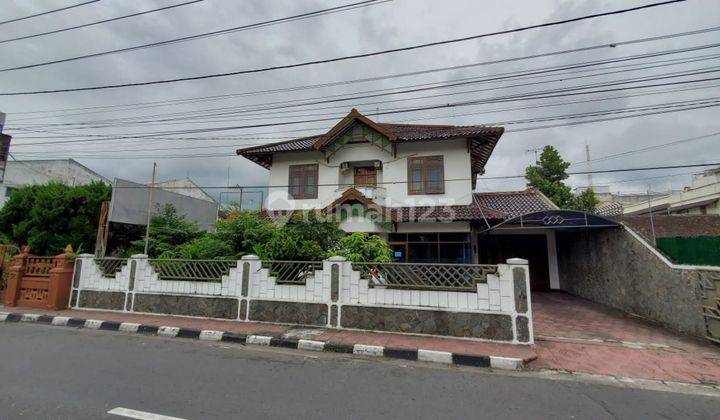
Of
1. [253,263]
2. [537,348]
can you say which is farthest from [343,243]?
[537,348]

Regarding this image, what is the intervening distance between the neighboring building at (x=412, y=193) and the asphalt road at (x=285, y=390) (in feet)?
23.9

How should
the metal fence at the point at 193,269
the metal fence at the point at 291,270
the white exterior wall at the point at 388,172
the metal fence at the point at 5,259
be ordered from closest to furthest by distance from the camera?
the metal fence at the point at 291,270 → the metal fence at the point at 193,269 → the metal fence at the point at 5,259 → the white exterior wall at the point at 388,172

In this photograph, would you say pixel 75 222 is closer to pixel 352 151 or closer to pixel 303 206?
pixel 303 206

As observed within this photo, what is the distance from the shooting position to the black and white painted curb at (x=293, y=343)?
5.23 meters

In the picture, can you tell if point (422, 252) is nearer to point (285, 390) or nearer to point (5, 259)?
point (285, 390)

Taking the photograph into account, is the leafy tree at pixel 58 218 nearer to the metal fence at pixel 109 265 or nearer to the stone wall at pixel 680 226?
the metal fence at pixel 109 265

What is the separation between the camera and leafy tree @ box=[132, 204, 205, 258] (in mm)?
11312

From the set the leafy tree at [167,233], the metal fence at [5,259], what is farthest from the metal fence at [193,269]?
the metal fence at [5,259]

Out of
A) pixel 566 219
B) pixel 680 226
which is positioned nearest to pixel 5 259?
pixel 566 219

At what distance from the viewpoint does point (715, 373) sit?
16.2 feet

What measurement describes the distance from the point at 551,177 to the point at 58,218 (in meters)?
24.5

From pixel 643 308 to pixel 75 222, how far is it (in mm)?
17876

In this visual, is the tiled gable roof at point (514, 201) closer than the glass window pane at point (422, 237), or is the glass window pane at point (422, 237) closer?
the glass window pane at point (422, 237)

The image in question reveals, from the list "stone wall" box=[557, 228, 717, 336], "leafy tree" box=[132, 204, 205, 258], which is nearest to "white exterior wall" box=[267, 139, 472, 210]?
"leafy tree" box=[132, 204, 205, 258]
